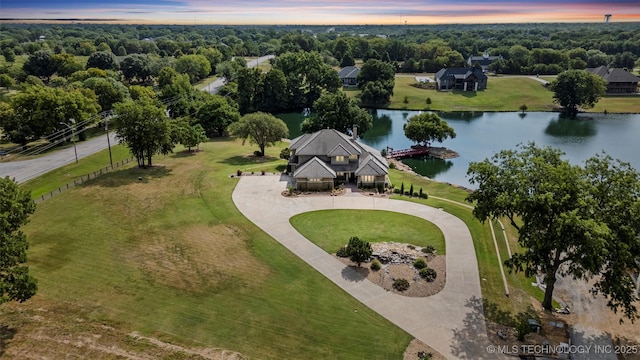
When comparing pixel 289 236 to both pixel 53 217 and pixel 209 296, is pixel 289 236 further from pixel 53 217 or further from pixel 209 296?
pixel 53 217

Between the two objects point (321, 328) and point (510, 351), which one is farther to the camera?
point (321, 328)

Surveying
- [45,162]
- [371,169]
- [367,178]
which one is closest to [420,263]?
[371,169]

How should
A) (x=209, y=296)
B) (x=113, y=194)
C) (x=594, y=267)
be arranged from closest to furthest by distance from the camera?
(x=594, y=267), (x=209, y=296), (x=113, y=194)

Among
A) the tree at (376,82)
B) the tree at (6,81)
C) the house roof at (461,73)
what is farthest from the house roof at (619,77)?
the tree at (6,81)

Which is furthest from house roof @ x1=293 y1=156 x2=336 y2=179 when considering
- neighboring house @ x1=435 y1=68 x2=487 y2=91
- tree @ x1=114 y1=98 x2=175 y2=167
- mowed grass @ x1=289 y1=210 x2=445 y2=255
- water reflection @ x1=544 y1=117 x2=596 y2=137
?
neighboring house @ x1=435 y1=68 x2=487 y2=91

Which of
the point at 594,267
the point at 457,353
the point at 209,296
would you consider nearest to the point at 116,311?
the point at 209,296

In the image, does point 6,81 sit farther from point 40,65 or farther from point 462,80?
point 462,80
